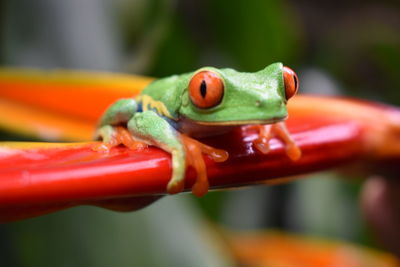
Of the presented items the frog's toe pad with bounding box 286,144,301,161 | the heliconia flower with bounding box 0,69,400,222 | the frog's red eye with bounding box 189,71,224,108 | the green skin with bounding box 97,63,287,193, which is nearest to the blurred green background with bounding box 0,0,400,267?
the heliconia flower with bounding box 0,69,400,222

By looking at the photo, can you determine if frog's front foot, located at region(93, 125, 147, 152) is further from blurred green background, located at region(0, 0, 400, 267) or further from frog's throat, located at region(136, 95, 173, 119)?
blurred green background, located at region(0, 0, 400, 267)

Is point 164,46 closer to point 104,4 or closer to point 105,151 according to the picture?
point 104,4

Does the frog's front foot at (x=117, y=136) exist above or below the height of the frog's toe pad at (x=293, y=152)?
below

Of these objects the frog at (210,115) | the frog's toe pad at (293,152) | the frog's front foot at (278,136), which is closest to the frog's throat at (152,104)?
the frog at (210,115)

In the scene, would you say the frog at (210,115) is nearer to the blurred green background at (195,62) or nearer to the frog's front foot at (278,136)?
the frog's front foot at (278,136)

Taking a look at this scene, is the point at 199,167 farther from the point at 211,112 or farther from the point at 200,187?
the point at 211,112

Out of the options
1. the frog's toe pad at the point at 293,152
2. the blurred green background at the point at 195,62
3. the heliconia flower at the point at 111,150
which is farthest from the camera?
the blurred green background at the point at 195,62

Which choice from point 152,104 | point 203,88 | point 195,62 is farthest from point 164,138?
point 195,62
